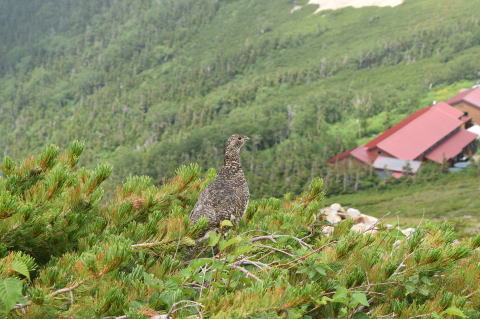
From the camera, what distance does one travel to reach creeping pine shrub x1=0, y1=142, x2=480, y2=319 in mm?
3809

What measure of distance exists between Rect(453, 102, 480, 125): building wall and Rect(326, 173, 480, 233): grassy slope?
29.3 meters

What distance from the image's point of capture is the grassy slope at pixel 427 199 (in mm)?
77812

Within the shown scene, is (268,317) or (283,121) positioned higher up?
(268,317)

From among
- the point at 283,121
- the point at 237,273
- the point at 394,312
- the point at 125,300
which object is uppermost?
the point at 125,300

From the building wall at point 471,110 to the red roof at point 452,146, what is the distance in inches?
501

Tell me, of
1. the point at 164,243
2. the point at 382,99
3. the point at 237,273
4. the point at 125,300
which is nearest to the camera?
the point at 125,300

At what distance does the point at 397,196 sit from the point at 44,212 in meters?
111

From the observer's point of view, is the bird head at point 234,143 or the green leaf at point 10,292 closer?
the green leaf at point 10,292

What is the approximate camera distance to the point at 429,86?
191 m

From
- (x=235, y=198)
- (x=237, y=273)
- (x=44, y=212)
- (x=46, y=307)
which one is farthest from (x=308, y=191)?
(x=46, y=307)

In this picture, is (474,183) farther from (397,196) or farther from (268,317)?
(268,317)

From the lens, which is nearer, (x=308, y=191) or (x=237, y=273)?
(x=237, y=273)

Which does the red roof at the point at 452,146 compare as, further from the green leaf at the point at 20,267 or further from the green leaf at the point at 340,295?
the green leaf at the point at 20,267

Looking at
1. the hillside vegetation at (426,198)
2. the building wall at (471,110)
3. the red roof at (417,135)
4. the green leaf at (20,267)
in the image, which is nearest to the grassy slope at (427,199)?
the hillside vegetation at (426,198)
